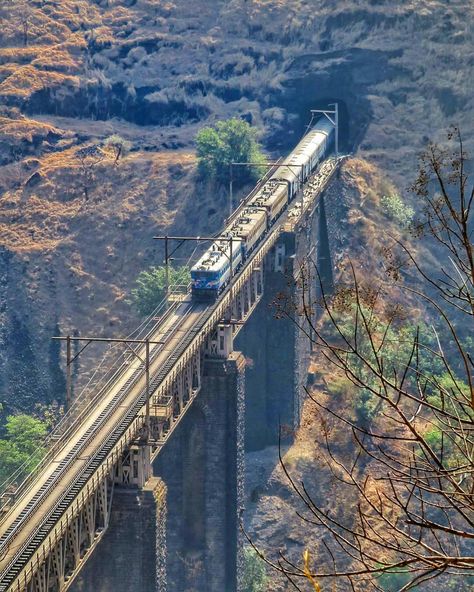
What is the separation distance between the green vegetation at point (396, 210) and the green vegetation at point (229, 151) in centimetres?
1100

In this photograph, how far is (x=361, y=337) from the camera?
97.5 metres

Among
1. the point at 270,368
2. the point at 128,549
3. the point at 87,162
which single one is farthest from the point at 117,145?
the point at 128,549

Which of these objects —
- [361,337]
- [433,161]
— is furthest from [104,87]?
[433,161]

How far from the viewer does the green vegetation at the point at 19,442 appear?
86312 millimetres

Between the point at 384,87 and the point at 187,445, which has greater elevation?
the point at 384,87

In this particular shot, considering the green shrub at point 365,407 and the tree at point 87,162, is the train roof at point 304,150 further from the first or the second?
the tree at point 87,162

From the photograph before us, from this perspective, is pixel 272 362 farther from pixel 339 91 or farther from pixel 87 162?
pixel 87 162

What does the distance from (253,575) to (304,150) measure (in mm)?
36431

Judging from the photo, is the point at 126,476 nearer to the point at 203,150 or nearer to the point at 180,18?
the point at 203,150

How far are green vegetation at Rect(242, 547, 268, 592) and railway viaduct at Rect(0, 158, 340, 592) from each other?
204 cm

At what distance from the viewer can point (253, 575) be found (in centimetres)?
8294

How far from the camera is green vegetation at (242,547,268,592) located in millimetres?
82438

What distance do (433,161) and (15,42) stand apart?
121 metres

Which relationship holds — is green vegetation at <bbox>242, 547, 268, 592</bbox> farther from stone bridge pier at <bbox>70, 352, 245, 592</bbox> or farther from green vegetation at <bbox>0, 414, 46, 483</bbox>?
green vegetation at <bbox>0, 414, 46, 483</bbox>
